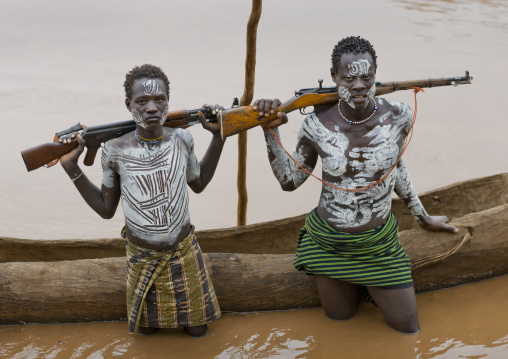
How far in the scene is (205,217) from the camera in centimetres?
651

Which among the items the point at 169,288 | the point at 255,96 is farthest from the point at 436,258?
the point at 255,96

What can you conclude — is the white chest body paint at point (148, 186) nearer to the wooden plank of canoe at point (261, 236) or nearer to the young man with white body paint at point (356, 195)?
the young man with white body paint at point (356, 195)

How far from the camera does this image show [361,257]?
3.88 metres

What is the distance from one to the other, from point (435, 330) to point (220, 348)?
1254mm

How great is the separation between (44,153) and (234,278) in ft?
4.29

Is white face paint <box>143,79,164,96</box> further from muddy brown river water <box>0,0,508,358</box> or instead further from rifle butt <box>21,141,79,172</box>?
muddy brown river water <box>0,0,508,358</box>

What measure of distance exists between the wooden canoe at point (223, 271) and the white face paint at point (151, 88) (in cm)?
107

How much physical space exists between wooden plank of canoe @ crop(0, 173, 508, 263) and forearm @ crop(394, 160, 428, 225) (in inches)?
30.2

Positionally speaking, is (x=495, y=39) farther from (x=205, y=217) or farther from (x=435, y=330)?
(x=435, y=330)

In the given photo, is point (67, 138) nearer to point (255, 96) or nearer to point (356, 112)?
point (356, 112)

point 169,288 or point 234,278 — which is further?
point 234,278

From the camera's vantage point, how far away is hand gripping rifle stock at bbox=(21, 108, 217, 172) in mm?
3574

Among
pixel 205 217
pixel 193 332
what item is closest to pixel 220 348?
pixel 193 332

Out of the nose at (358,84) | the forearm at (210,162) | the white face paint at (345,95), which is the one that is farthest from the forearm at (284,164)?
the nose at (358,84)
